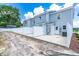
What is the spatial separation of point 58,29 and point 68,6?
0.76 ft

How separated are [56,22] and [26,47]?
14.4 inches

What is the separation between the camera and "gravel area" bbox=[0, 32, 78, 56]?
62.7 inches

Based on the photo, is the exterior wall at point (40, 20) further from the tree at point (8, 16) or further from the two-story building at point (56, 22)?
the tree at point (8, 16)

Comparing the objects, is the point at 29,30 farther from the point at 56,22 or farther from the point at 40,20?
the point at 56,22

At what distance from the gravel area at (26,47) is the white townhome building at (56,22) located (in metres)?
0.12

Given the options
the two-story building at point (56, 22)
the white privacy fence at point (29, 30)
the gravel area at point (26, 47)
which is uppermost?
the two-story building at point (56, 22)

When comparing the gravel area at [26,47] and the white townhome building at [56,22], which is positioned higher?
the white townhome building at [56,22]

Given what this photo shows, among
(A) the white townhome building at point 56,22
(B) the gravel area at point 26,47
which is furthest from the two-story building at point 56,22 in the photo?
(B) the gravel area at point 26,47

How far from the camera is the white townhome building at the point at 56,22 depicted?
1.59m

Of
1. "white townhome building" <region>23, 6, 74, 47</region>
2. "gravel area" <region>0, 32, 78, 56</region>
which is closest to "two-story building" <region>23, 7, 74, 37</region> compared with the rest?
"white townhome building" <region>23, 6, 74, 47</region>

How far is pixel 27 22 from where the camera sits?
64.7 inches

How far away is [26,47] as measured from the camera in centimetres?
161

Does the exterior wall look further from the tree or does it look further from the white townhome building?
the tree

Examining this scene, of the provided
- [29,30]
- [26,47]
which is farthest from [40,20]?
[26,47]
